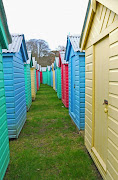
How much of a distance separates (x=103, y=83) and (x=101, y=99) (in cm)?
34

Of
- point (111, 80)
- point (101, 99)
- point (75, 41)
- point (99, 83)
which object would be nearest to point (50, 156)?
point (101, 99)

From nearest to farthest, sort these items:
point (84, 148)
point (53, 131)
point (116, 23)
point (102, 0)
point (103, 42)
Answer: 1. point (116, 23)
2. point (102, 0)
3. point (103, 42)
4. point (84, 148)
5. point (53, 131)

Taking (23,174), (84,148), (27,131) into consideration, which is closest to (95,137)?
(84,148)

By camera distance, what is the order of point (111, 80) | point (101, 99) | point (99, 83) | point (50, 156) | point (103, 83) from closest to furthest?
1. point (111, 80)
2. point (103, 83)
3. point (101, 99)
4. point (99, 83)
5. point (50, 156)

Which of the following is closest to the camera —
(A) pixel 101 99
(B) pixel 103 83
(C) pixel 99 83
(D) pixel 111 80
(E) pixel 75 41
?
(D) pixel 111 80

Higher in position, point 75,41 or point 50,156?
point 75,41

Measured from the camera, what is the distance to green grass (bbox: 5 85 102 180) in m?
3.60

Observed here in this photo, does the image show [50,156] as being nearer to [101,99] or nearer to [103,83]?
[101,99]

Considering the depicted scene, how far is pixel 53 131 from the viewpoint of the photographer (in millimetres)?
6289

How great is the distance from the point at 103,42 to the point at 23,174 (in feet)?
10.4

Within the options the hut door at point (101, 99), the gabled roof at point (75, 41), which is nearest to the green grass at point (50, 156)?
the hut door at point (101, 99)

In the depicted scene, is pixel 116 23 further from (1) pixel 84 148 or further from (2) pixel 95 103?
(1) pixel 84 148

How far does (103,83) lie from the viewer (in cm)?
325

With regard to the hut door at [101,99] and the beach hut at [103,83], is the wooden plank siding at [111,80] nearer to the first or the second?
the beach hut at [103,83]
